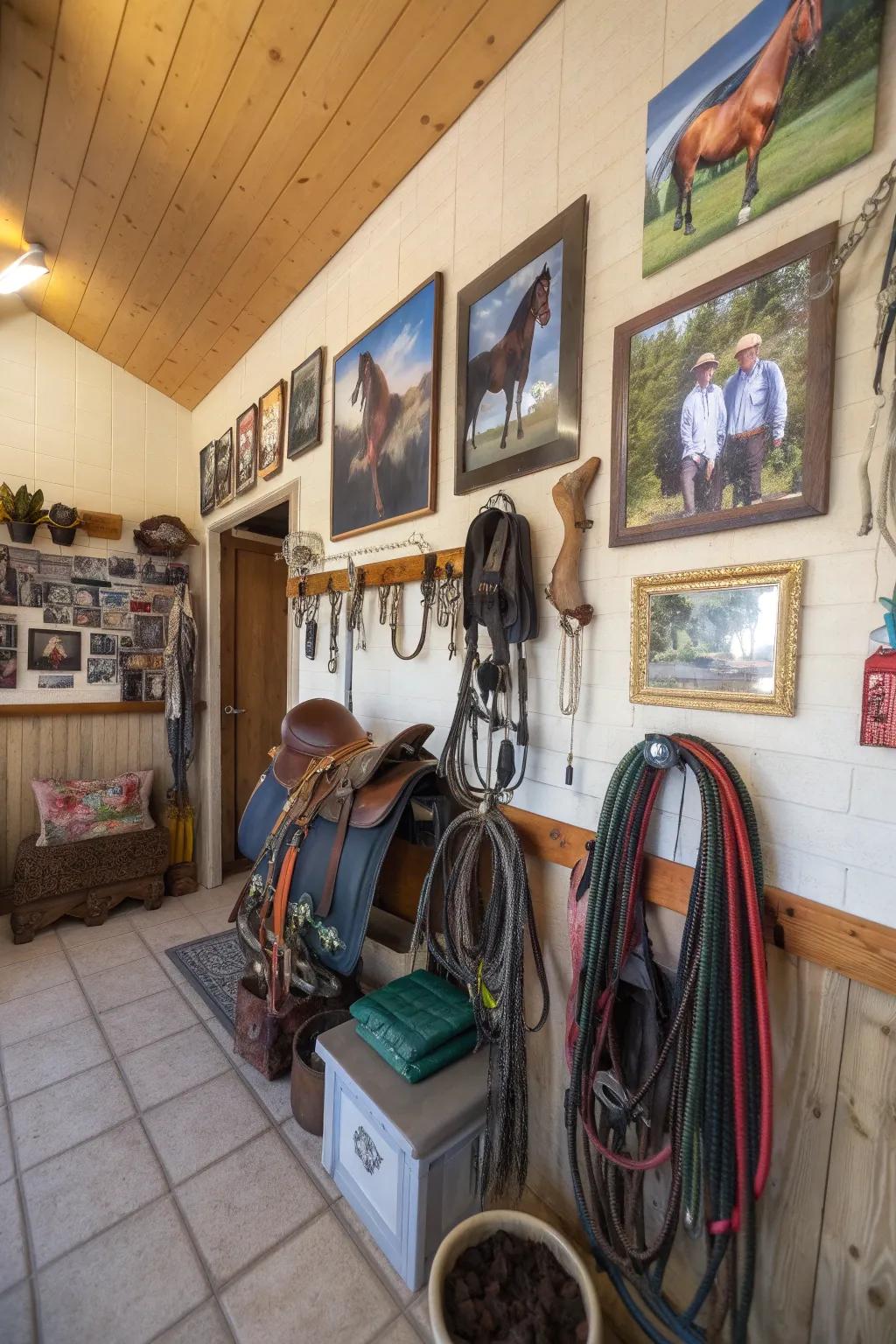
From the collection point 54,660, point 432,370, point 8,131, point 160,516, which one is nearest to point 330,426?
point 432,370

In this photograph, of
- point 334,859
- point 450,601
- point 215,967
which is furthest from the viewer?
point 215,967

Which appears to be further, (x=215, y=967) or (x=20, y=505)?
(x=20, y=505)

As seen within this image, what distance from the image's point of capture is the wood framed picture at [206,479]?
3.32 metres

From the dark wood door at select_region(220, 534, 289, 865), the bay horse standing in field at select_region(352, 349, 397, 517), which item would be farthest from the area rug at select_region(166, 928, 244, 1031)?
the bay horse standing in field at select_region(352, 349, 397, 517)

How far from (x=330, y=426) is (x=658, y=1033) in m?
2.37

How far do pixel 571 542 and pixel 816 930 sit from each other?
2.97 feet

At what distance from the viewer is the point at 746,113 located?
3.28ft

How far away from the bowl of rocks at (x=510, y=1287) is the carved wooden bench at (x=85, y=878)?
270 centimetres

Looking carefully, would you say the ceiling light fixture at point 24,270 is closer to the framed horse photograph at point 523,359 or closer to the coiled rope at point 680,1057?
the framed horse photograph at point 523,359

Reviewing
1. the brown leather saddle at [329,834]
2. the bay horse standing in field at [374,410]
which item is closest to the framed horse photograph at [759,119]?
the bay horse standing in field at [374,410]

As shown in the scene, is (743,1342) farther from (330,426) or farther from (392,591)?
(330,426)

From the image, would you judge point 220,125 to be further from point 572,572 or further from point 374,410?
point 572,572

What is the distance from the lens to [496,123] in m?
1.51

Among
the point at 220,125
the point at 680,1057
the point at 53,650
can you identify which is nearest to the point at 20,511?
the point at 53,650
